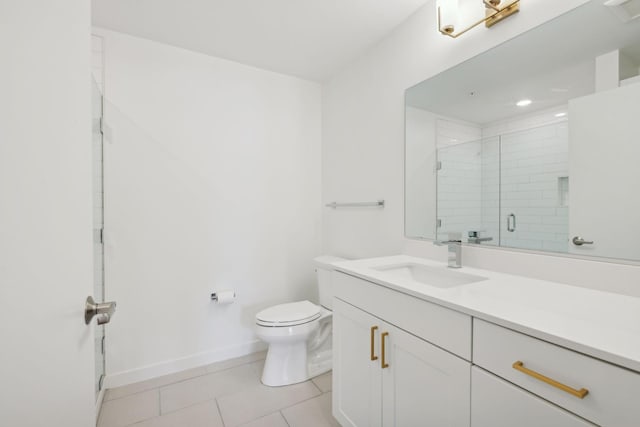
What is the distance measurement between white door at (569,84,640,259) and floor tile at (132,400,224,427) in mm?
1903

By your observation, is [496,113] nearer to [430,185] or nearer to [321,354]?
[430,185]

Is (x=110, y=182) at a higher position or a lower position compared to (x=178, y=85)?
lower

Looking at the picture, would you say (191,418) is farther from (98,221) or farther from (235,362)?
(98,221)

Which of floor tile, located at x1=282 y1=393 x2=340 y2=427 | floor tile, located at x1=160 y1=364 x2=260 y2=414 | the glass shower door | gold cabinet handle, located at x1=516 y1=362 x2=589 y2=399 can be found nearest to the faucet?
gold cabinet handle, located at x1=516 y1=362 x2=589 y2=399

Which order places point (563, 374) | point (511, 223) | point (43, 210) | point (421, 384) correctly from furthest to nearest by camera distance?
1. point (511, 223)
2. point (421, 384)
3. point (563, 374)
4. point (43, 210)

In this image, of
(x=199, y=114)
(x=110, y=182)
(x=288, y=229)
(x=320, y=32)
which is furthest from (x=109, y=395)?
(x=320, y=32)

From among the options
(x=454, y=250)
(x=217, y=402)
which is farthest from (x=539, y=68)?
(x=217, y=402)

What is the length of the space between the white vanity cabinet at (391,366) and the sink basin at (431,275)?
0.24m

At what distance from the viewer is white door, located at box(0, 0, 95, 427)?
444 millimetres

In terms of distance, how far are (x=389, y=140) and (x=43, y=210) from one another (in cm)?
180

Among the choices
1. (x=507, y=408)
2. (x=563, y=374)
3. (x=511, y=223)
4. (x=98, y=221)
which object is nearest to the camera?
(x=563, y=374)

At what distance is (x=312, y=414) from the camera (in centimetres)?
164

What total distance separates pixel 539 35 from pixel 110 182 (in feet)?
7.93

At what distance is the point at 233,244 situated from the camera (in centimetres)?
230
